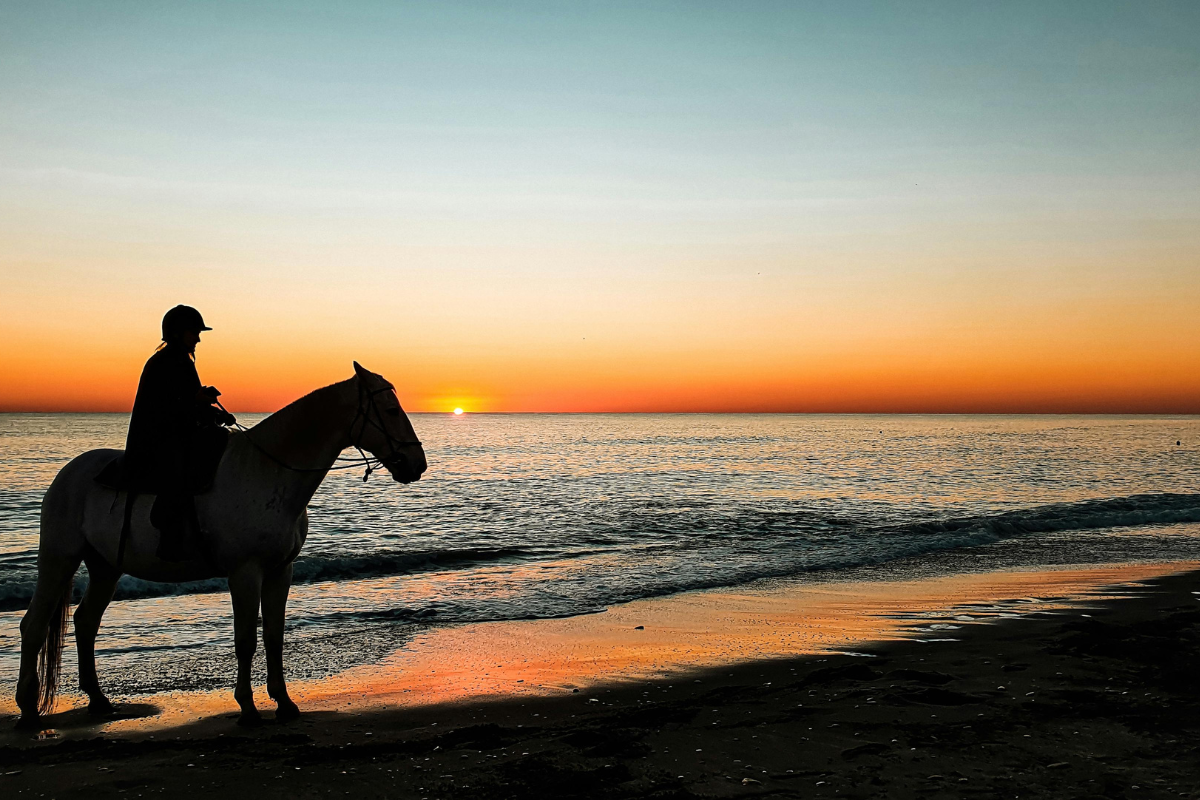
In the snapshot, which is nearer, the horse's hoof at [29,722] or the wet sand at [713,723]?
the wet sand at [713,723]

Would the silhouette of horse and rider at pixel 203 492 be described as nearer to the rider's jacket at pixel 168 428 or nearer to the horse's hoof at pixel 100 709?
the rider's jacket at pixel 168 428

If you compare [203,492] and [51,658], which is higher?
[203,492]

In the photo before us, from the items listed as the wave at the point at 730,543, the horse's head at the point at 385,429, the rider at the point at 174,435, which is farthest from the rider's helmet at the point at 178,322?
the wave at the point at 730,543

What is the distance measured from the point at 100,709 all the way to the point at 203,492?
2131mm

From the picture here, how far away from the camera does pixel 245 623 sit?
5836 mm

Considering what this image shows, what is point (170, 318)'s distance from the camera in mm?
5945

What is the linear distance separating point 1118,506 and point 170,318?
28.0m

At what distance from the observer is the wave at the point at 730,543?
13.2 meters

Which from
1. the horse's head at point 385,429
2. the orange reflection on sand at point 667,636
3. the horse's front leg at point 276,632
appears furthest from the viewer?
the orange reflection on sand at point 667,636

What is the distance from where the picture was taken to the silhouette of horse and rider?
5.81 metres

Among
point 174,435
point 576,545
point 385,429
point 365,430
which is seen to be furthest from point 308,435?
point 576,545

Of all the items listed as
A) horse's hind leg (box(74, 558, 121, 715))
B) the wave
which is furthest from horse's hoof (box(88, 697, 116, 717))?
the wave

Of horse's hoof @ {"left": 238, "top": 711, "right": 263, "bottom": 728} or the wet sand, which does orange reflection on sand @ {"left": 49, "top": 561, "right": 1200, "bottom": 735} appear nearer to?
the wet sand

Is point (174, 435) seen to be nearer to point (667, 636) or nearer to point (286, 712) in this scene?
point (286, 712)
